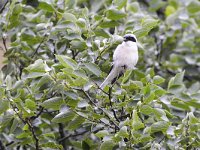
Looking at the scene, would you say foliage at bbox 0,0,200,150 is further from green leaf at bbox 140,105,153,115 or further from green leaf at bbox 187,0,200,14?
green leaf at bbox 187,0,200,14

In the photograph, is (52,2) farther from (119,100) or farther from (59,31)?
(119,100)

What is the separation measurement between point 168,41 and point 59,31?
3.80ft

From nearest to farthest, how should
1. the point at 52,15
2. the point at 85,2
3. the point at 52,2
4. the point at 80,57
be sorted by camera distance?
the point at 80,57
the point at 52,2
the point at 52,15
the point at 85,2

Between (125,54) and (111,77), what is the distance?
14cm

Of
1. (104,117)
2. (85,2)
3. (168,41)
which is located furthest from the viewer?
(168,41)

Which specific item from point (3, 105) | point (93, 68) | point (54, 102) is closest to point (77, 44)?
point (93, 68)

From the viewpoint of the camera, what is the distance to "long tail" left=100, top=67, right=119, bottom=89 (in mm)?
1812

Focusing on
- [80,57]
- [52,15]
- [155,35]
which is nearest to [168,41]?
[155,35]

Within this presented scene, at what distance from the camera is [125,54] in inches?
77.2

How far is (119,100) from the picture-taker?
183 centimetres

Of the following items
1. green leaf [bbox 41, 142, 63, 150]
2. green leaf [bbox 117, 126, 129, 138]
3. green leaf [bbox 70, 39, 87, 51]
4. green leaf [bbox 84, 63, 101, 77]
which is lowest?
green leaf [bbox 41, 142, 63, 150]

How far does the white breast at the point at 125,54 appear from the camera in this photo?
1.95m

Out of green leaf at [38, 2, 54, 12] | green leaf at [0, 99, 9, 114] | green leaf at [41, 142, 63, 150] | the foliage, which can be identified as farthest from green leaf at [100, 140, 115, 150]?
green leaf at [38, 2, 54, 12]

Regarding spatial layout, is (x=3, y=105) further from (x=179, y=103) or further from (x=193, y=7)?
(x=193, y=7)
